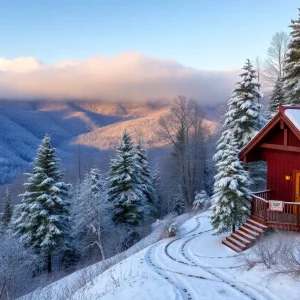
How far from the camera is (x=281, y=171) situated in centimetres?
1873

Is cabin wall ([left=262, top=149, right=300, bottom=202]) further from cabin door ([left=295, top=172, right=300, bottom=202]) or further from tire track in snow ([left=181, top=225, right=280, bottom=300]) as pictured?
tire track in snow ([left=181, top=225, right=280, bottom=300])

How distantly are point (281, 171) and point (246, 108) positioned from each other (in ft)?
28.6

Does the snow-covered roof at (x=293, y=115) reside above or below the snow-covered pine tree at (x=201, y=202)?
above

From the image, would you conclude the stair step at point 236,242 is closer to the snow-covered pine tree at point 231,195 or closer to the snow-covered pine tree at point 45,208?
the snow-covered pine tree at point 231,195

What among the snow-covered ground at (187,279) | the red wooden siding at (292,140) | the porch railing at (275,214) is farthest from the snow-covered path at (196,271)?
the red wooden siding at (292,140)

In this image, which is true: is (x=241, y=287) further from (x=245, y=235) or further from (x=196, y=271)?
(x=245, y=235)

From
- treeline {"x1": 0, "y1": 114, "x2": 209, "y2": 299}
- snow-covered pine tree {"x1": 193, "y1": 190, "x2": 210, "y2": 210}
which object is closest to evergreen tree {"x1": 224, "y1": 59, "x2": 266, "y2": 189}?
treeline {"x1": 0, "y1": 114, "x2": 209, "y2": 299}

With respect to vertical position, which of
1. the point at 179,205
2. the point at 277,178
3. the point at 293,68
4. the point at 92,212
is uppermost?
the point at 293,68

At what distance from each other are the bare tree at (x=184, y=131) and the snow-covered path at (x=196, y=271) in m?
20.8

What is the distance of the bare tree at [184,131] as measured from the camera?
40688mm

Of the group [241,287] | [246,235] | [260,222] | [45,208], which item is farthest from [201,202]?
[241,287]

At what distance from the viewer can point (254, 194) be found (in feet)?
61.1

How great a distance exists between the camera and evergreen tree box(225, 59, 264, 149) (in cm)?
2619

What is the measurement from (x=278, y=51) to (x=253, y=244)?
96.5 feet
